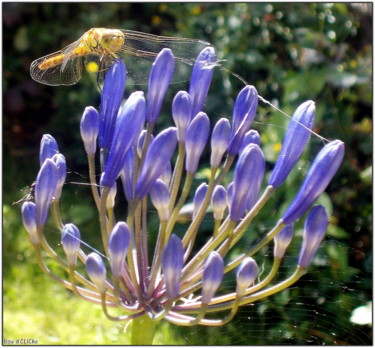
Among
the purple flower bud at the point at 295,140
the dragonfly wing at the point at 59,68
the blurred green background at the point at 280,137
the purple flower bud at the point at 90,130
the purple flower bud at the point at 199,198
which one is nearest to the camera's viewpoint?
the purple flower bud at the point at 295,140

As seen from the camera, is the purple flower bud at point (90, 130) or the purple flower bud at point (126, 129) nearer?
the purple flower bud at point (126, 129)

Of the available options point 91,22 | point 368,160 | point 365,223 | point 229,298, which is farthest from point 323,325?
point 91,22

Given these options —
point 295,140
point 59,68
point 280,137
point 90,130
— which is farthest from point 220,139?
point 280,137

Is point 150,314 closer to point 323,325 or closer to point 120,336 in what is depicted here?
point 323,325

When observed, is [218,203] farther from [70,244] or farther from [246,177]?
[70,244]

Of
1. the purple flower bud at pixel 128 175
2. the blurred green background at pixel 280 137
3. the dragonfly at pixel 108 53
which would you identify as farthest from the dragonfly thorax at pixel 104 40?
the blurred green background at pixel 280 137

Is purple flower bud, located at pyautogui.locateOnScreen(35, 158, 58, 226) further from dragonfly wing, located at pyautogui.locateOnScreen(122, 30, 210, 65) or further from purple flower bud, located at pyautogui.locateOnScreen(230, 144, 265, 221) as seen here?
dragonfly wing, located at pyautogui.locateOnScreen(122, 30, 210, 65)

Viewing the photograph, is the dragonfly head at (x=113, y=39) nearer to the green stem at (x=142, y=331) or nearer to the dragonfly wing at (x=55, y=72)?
the dragonfly wing at (x=55, y=72)
